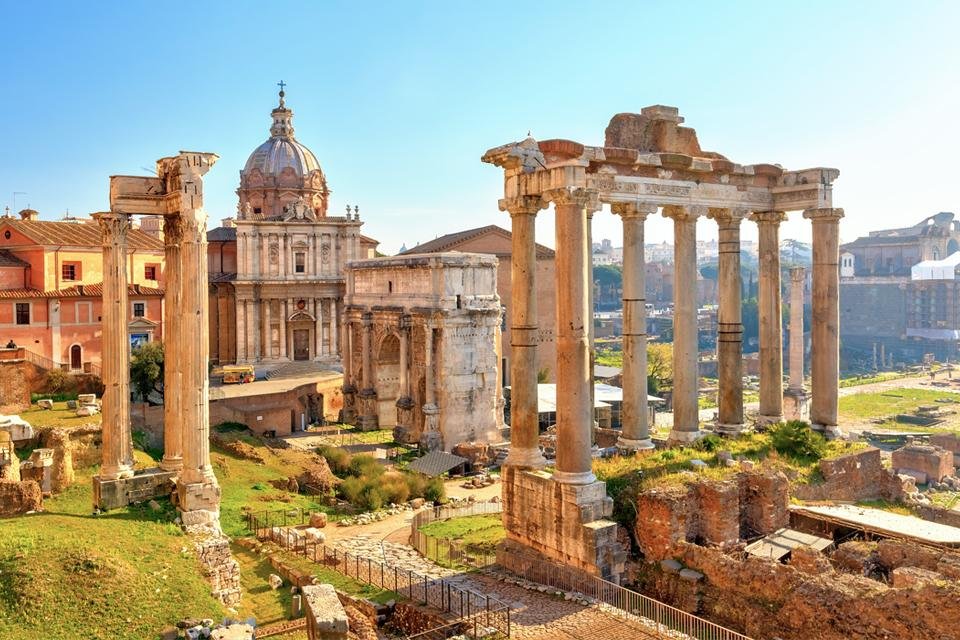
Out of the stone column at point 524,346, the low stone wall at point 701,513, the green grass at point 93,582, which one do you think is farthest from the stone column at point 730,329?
the green grass at point 93,582

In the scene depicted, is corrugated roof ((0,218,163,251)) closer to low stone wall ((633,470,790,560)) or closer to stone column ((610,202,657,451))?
stone column ((610,202,657,451))

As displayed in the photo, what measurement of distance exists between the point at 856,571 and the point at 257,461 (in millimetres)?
20311

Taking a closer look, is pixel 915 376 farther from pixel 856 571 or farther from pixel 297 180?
pixel 856 571

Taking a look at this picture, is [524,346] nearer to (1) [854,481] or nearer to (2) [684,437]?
(2) [684,437]

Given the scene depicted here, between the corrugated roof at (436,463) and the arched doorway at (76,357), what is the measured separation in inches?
618

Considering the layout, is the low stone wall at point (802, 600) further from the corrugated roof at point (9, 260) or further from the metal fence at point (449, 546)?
the corrugated roof at point (9, 260)

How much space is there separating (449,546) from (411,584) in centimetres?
249

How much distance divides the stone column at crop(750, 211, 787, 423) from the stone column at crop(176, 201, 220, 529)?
1246 cm

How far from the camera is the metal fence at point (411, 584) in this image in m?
Answer: 12.8

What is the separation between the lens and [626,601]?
1320cm

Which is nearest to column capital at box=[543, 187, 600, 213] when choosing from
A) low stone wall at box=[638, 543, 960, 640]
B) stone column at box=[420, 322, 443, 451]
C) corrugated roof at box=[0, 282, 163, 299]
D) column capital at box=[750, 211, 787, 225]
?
low stone wall at box=[638, 543, 960, 640]

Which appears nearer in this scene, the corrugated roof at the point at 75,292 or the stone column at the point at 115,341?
the stone column at the point at 115,341

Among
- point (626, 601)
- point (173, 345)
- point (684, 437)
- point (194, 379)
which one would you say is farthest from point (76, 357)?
point (626, 601)

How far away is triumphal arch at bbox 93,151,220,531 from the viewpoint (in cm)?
1595
